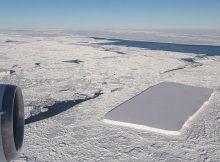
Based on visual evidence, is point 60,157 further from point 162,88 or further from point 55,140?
point 162,88

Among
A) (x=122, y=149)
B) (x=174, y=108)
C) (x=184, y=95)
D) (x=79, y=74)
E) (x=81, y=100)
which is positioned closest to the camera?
(x=122, y=149)

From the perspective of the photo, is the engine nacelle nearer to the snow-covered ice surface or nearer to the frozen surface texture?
the snow-covered ice surface

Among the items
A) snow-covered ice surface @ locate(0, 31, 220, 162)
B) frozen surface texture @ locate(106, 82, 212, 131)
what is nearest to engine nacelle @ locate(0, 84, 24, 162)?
snow-covered ice surface @ locate(0, 31, 220, 162)

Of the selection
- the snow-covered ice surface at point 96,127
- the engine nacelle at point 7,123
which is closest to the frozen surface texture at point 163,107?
the snow-covered ice surface at point 96,127

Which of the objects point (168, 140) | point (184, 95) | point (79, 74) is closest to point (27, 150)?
point (168, 140)

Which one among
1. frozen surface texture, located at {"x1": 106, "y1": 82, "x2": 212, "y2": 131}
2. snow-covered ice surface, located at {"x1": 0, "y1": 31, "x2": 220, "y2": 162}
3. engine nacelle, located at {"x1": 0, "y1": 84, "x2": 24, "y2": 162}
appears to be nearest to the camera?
engine nacelle, located at {"x1": 0, "y1": 84, "x2": 24, "y2": 162}

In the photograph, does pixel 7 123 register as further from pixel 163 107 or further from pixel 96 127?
pixel 163 107

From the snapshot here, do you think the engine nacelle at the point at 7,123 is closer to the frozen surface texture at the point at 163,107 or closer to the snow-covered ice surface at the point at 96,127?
the snow-covered ice surface at the point at 96,127

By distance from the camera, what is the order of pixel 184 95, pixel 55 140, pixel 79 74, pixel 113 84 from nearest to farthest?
pixel 55 140
pixel 184 95
pixel 113 84
pixel 79 74
